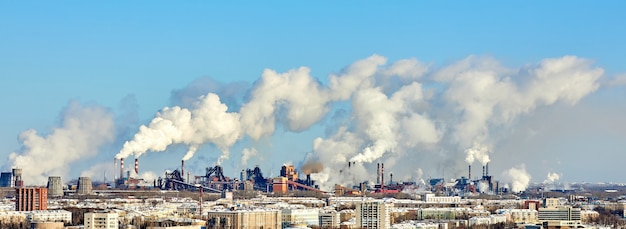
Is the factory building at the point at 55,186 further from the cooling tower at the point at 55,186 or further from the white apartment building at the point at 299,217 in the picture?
the white apartment building at the point at 299,217

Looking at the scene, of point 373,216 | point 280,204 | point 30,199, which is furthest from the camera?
point 280,204

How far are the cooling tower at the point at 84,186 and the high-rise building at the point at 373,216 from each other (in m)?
50.8

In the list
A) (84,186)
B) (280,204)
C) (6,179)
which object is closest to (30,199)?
(280,204)

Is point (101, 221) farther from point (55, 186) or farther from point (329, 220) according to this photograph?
Result: point (55, 186)

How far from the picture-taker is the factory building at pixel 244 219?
69.3m

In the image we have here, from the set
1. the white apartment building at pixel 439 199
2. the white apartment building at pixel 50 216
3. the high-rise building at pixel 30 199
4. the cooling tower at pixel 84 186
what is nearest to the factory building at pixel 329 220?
the white apartment building at pixel 50 216

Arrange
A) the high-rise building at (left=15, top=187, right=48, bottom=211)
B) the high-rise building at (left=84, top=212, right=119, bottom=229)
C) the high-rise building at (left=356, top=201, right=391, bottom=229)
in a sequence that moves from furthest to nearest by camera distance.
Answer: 1. the high-rise building at (left=15, top=187, right=48, bottom=211)
2. the high-rise building at (left=356, top=201, right=391, bottom=229)
3. the high-rise building at (left=84, top=212, right=119, bottom=229)

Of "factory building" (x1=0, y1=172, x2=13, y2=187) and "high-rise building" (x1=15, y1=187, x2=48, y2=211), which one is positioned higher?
"factory building" (x1=0, y1=172, x2=13, y2=187)

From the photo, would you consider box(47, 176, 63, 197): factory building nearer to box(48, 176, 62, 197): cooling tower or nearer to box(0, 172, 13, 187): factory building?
box(48, 176, 62, 197): cooling tower

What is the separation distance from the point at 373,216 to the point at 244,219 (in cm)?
782

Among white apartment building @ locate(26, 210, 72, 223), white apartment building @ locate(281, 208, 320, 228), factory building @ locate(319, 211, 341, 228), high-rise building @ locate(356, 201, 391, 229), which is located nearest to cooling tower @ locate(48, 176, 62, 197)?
white apartment building @ locate(281, 208, 320, 228)

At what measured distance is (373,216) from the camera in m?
66.6

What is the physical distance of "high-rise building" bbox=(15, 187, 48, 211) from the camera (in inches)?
3270

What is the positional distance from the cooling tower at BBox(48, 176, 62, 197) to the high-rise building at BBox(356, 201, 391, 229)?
157 ft
